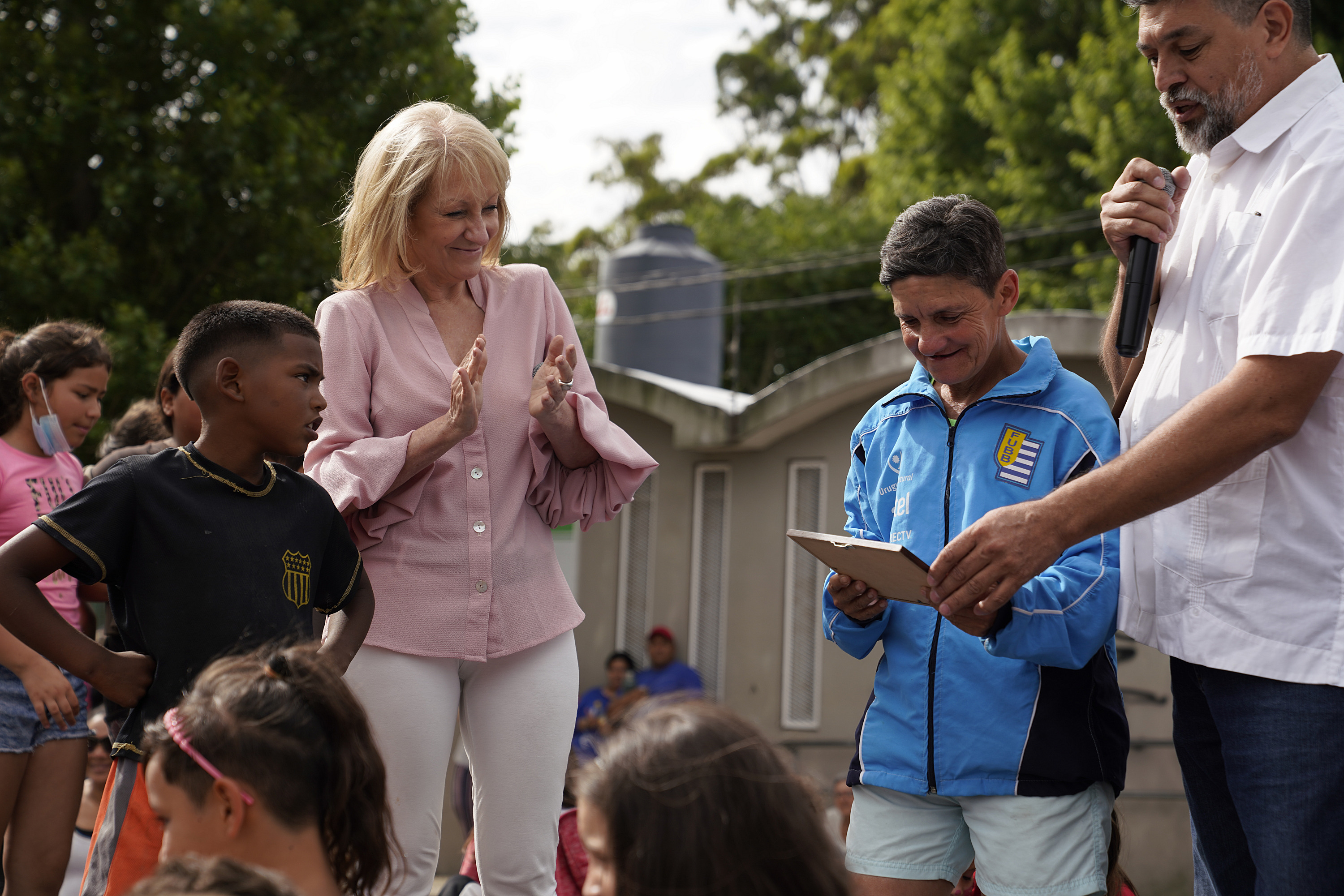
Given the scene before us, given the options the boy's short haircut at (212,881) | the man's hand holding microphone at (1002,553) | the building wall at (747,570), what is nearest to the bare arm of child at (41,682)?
the boy's short haircut at (212,881)

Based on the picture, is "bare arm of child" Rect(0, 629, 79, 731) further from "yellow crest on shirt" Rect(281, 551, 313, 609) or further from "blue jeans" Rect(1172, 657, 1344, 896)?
Result: "blue jeans" Rect(1172, 657, 1344, 896)

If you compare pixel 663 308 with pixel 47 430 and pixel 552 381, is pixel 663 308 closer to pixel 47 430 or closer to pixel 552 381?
pixel 47 430

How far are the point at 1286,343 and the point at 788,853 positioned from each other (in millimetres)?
1240

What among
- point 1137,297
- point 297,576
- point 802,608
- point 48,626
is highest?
point 1137,297

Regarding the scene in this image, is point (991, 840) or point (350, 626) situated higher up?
point (350, 626)

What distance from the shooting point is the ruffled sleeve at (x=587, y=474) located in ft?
9.64

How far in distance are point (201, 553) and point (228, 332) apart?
0.51m

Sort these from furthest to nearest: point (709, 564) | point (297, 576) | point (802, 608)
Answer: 1. point (709, 564)
2. point (802, 608)
3. point (297, 576)

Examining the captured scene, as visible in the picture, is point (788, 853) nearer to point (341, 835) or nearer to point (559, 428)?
point (341, 835)

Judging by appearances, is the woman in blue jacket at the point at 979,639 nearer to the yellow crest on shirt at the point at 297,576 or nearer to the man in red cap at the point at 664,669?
the yellow crest on shirt at the point at 297,576

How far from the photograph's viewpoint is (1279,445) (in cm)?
225

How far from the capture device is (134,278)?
35.0 ft

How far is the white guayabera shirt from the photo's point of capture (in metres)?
2.18

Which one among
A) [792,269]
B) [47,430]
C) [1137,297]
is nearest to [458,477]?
[1137,297]
